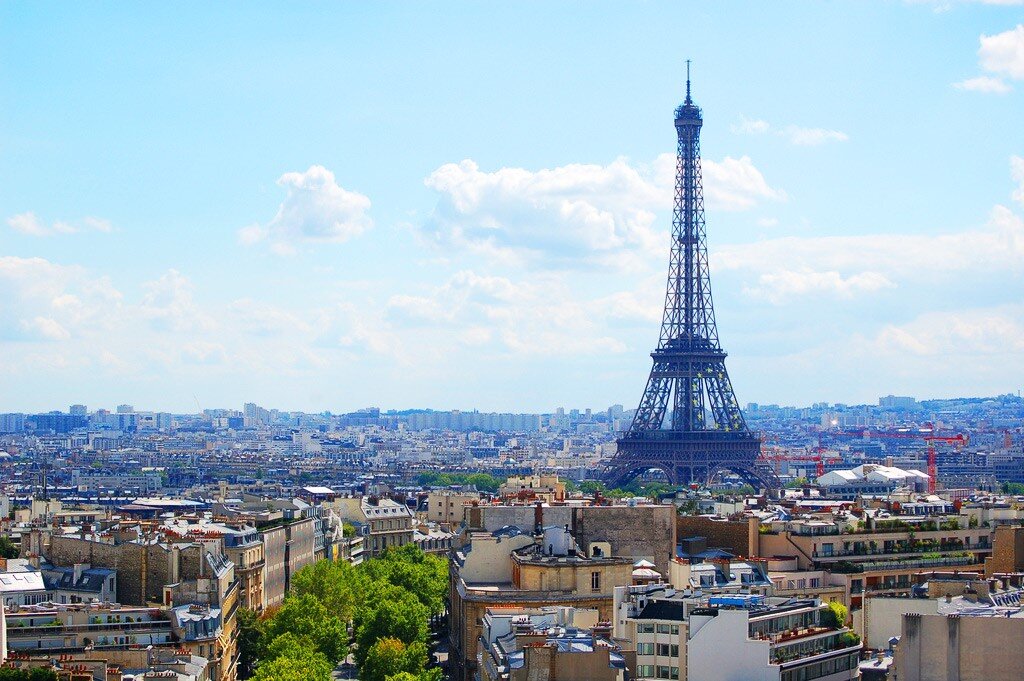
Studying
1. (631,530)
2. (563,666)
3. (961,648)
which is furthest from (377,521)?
(961,648)

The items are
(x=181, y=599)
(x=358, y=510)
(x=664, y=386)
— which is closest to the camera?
(x=181, y=599)

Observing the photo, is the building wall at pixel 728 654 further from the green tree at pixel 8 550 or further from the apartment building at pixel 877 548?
the green tree at pixel 8 550

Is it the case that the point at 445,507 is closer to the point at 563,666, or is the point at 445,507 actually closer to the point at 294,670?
the point at 294,670

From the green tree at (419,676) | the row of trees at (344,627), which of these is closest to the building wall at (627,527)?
the row of trees at (344,627)

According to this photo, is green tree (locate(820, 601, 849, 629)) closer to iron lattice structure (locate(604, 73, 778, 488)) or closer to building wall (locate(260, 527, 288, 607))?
building wall (locate(260, 527, 288, 607))

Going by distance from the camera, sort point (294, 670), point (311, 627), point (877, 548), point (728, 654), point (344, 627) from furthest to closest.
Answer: point (877, 548), point (344, 627), point (311, 627), point (294, 670), point (728, 654)

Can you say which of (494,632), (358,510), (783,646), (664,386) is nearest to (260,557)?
(494,632)

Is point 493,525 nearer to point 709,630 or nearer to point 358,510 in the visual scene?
point 709,630
